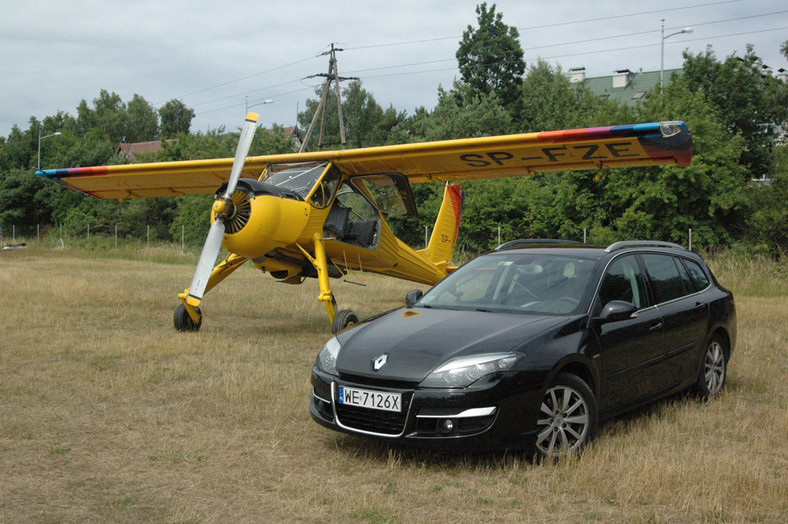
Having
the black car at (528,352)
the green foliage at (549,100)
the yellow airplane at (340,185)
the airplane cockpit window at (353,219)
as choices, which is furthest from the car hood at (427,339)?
the green foliage at (549,100)

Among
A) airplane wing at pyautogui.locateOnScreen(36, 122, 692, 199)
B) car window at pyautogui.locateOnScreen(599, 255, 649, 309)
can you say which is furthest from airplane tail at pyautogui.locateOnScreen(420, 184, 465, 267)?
car window at pyautogui.locateOnScreen(599, 255, 649, 309)

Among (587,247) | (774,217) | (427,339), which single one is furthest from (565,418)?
(774,217)

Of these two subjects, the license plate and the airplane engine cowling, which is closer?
the license plate

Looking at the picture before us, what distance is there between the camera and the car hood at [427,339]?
14.6 feet

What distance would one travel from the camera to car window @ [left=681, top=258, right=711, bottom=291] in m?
6.46

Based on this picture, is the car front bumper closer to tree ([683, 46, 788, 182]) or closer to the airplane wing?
the airplane wing

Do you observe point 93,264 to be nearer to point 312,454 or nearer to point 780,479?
point 312,454

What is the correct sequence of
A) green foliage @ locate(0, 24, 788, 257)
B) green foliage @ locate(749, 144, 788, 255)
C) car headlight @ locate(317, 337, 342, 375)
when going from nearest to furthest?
car headlight @ locate(317, 337, 342, 375) → green foliage @ locate(749, 144, 788, 255) → green foliage @ locate(0, 24, 788, 257)

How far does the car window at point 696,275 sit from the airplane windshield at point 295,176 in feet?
19.7

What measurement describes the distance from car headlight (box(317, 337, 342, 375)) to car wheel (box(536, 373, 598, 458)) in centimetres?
141

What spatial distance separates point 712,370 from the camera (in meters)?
6.40

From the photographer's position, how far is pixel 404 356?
179 inches

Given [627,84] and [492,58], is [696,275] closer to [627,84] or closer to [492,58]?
[492,58]

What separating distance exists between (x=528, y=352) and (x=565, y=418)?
0.54 m
